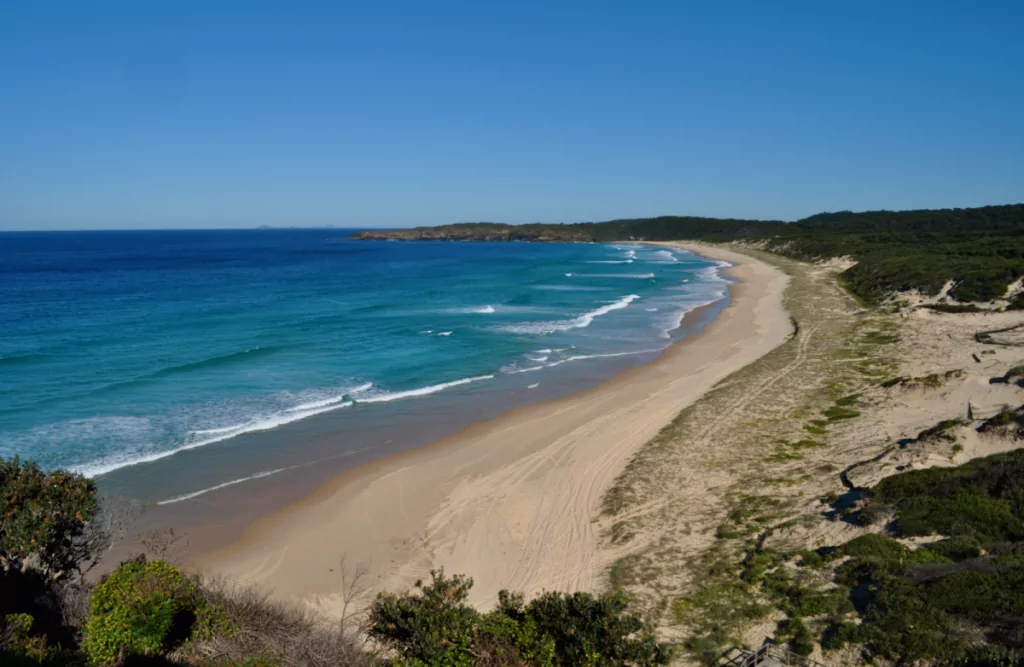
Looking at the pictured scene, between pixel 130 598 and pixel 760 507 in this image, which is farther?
pixel 760 507

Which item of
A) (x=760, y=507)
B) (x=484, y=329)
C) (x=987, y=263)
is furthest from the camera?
(x=987, y=263)

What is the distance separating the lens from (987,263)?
44.5 m

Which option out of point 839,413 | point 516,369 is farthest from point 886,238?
point 839,413

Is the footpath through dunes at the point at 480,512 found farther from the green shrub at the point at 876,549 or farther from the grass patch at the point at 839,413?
Answer: the grass patch at the point at 839,413

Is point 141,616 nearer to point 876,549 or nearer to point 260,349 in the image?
A: point 876,549

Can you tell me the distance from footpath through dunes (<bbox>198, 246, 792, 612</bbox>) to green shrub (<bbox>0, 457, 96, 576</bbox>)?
11.6 ft

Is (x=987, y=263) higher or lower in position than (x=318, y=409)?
higher

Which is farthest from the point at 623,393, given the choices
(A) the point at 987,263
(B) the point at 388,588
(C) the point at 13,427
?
(A) the point at 987,263

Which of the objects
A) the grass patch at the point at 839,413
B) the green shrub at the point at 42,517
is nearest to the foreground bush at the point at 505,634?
the green shrub at the point at 42,517

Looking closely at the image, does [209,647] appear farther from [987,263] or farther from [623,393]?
[987,263]

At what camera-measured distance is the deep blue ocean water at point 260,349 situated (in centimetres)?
2031

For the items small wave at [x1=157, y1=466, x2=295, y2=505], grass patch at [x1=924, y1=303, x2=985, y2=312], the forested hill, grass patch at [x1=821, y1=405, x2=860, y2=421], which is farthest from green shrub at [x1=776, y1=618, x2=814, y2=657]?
the forested hill

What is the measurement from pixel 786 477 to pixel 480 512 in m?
7.49

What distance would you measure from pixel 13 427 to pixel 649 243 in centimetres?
14898
